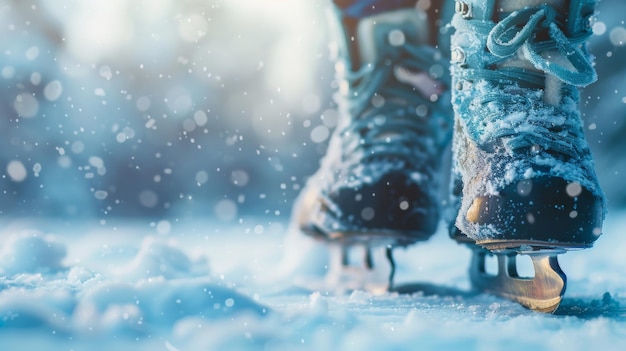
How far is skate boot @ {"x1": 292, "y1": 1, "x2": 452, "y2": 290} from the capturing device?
1016 millimetres

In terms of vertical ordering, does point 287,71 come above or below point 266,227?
above

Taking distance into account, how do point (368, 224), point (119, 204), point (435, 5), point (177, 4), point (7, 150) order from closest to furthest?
point (368, 224)
point (435, 5)
point (7, 150)
point (177, 4)
point (119, 204)

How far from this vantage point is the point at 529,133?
0.71 meters

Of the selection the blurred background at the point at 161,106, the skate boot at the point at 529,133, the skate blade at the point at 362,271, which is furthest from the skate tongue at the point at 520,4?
the blurred background at the point at 161,106

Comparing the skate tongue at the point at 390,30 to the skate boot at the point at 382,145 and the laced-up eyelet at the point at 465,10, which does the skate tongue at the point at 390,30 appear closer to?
the skate boot at the point at 382,145

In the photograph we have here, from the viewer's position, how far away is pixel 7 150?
1.62m

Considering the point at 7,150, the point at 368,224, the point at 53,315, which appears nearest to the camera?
→ the point at 53,315

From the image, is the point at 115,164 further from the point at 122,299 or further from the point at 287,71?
the point at 122,299

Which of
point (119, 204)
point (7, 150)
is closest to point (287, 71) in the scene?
point (119, 204)

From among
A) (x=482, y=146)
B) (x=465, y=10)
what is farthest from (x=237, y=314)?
(x=465, y=10)

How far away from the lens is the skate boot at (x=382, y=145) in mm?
1016

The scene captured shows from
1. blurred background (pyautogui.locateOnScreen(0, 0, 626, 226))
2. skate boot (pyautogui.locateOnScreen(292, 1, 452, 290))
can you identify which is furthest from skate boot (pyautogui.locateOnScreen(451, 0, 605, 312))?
blurred background (pyautogui.locateOnScreen(0, 0, 626, 226))

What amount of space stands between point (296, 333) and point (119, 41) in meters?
1.51

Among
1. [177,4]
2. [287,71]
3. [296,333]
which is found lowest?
[296,333]
